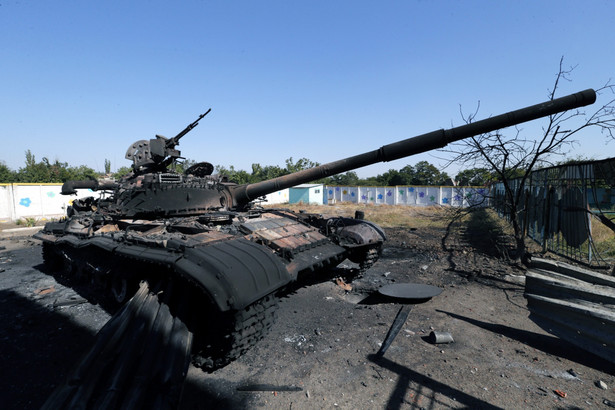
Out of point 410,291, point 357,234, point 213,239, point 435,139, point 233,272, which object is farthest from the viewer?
point 357,234

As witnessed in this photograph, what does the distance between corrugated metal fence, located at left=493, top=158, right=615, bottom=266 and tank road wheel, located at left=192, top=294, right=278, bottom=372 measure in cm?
634

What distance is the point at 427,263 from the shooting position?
8.62 meters

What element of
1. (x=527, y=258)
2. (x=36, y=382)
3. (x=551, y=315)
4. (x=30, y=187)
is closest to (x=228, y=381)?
(x=36, y=382)

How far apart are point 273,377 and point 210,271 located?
4.66 ft

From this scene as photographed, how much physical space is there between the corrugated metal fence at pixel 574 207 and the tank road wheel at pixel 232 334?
634cm

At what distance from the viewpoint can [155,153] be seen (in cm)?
680

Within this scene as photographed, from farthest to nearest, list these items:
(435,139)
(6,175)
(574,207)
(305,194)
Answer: (305,194), (6,175), (574,207), (435,139)

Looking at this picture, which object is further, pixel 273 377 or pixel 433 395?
pixel 273 377

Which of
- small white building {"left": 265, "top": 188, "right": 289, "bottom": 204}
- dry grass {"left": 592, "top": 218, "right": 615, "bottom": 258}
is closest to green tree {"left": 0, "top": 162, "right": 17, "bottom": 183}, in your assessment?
small white building {"left": 265, "top": 188, "right": 289, "bottom": 204}

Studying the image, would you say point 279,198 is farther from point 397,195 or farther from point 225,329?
point 225,329

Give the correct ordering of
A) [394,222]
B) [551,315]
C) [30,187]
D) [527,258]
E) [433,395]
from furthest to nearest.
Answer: [30,187] → [394,222] → [527,258] → [551,315] → [433,395]

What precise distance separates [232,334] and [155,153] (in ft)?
15.7

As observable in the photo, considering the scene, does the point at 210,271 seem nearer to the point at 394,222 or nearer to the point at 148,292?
the point at 148,292

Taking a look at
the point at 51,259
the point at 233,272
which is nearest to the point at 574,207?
the point at 233,272
